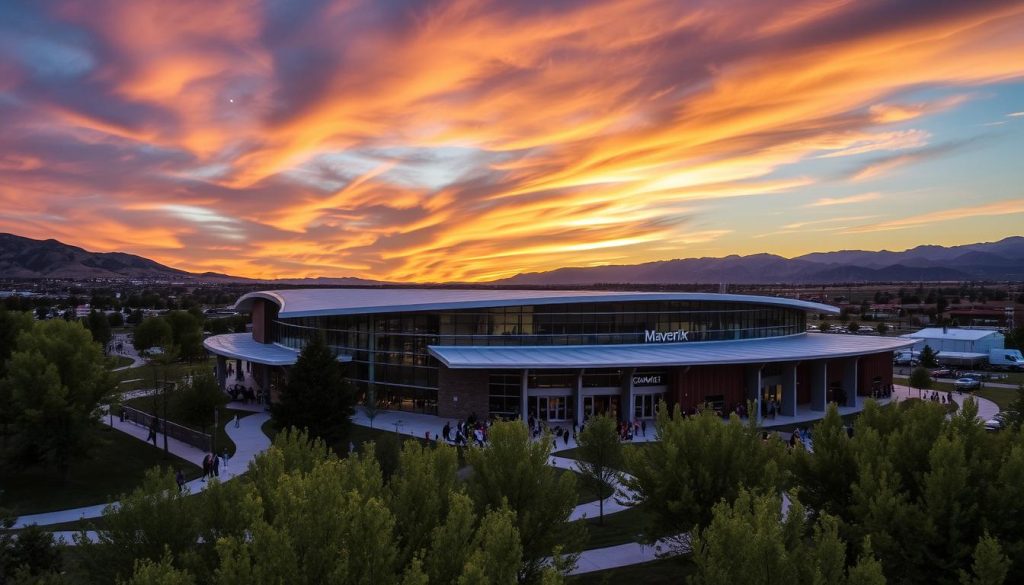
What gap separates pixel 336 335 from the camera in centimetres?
5200

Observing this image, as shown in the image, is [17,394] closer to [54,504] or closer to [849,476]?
[54,504]

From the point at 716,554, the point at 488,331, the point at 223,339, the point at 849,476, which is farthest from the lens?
the point at 223,339

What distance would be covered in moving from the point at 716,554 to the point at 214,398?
36174mm

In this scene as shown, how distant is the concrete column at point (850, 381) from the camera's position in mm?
53969

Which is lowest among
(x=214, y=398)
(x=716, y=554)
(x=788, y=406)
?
(x=788, y=406)

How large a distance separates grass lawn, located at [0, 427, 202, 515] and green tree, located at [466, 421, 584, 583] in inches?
849

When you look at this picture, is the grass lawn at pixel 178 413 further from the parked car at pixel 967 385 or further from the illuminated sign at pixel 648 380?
the parked car at pixel 967 385

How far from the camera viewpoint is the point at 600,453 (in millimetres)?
25453

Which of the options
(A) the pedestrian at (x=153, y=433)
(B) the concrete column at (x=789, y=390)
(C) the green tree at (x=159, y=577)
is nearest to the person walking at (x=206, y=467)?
(A) the pedestrian at (x=153, y=433)

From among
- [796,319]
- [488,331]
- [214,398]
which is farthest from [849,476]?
[796,319]

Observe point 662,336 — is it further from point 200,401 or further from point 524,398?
point 200,401

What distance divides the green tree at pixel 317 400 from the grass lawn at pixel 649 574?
19300mm

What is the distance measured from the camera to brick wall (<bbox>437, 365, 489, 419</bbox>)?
45312mm

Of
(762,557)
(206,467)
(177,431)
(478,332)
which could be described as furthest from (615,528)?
(177,431)
